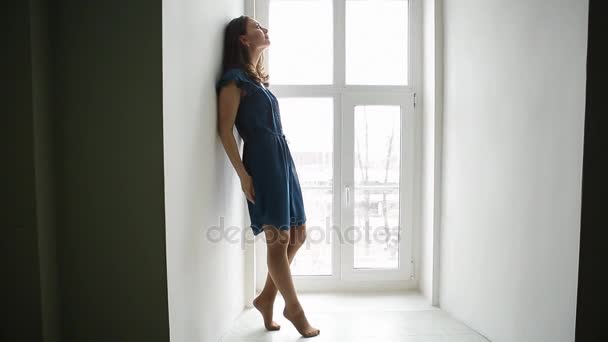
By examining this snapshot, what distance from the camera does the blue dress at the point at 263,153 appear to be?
73.8 inches

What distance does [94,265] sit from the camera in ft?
4.33

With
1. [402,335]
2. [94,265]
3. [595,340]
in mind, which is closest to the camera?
[94,265]

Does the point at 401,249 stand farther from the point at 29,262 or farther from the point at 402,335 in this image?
the point at 29,262

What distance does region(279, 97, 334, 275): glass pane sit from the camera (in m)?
2.66

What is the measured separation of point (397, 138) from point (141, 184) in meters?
1.87

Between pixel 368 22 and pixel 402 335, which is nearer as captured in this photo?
pixel 402 335

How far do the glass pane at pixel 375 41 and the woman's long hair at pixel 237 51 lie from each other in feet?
3.01

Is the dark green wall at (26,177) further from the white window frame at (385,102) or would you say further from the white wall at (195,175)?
the white window frame at (385,102)

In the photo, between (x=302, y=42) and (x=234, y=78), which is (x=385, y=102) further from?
(x=234, y=78)

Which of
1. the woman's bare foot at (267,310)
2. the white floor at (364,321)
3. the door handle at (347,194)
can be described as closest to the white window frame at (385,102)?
the door handle at (347,194)

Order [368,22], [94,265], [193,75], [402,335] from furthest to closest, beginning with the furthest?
[368,22], [402,335], [193,75], [94,265]

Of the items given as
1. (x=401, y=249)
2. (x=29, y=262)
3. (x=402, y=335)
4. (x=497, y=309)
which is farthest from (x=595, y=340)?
(x=29, y=262)

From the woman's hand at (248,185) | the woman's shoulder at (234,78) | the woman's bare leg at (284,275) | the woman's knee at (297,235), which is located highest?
the woman's shoulder at (234,78)

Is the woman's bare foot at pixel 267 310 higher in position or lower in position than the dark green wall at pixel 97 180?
lower
